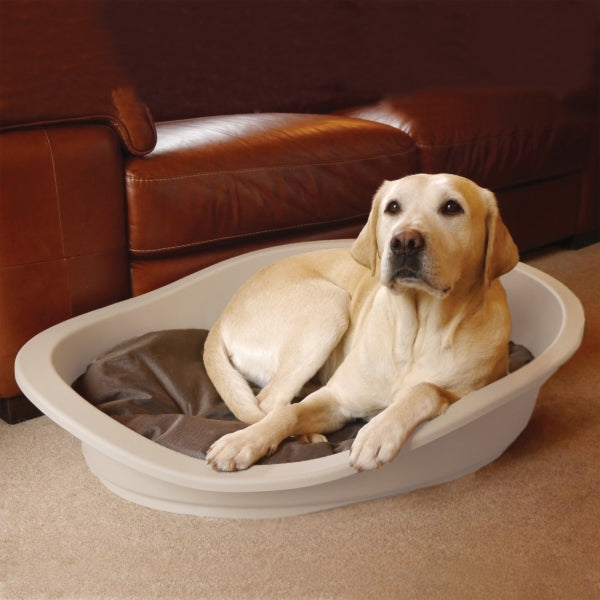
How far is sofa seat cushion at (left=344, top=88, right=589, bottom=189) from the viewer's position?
2715mm

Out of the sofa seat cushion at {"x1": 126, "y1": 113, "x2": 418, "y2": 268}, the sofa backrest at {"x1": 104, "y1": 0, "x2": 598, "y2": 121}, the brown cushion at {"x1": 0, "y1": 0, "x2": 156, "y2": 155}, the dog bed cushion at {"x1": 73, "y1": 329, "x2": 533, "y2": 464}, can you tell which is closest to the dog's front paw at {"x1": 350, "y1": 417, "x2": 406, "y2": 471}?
the dog bed cushion at {"x1": 73, "y1": 329, "x2": 533, "y2": 464}

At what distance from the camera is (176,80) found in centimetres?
289

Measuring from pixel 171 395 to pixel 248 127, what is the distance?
951 millimetres

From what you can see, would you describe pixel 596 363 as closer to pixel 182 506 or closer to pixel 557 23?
pixel 182 506

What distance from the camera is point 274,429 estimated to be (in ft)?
5.23

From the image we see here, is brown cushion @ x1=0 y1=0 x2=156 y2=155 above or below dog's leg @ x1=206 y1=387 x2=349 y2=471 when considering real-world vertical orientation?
above

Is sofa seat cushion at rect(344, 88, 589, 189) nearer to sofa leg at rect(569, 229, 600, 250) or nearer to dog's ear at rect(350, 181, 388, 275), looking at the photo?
sofa leg at rect(569, 229, 600, 250)

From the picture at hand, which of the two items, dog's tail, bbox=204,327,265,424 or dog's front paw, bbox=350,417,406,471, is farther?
dog's tail, bbox=204,327,265,424

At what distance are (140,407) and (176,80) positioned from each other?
5.02 ft

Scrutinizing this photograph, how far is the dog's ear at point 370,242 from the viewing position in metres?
1.71

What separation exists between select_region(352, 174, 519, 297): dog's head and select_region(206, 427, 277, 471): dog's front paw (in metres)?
0.42

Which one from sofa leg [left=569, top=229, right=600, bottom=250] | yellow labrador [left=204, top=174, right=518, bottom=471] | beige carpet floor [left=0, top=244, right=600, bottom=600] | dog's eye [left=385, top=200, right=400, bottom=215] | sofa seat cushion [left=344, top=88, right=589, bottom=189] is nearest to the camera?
beige carpet floor [left=0, top=244, right=600, bottom=600]

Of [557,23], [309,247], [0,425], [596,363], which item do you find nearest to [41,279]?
[0,425]

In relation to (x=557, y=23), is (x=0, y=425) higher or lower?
lower
